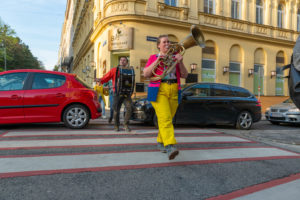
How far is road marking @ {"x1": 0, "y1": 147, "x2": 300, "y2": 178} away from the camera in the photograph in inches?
113

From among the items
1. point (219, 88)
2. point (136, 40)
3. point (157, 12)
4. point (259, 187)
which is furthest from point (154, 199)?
point (157, 12)

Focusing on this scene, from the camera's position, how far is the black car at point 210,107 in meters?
6.92

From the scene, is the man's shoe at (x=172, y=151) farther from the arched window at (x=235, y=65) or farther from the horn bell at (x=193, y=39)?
the arched window at (x=235, y=65)

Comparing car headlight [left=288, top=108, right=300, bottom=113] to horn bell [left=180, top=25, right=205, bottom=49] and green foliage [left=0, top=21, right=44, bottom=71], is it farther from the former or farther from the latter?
green foliage [left=0, top=21, right=44, bottom=71]

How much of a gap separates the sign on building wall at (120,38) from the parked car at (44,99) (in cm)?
969

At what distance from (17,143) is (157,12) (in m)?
14.0

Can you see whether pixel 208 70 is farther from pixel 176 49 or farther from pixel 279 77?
pixel 176 49

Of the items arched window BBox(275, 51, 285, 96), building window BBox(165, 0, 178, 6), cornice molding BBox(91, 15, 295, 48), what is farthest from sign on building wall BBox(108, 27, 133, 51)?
arched window BBox(275, 51, 285, 96)

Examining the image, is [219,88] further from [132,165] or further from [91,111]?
[132,165]

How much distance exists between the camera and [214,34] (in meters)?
18.3

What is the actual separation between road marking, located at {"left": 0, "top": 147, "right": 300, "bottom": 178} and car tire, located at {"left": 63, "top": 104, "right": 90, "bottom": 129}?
272cm

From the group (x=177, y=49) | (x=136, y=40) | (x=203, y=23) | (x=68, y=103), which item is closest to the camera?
(x=177, y=49)

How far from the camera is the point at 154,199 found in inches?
86.4

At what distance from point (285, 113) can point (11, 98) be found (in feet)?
32.5
